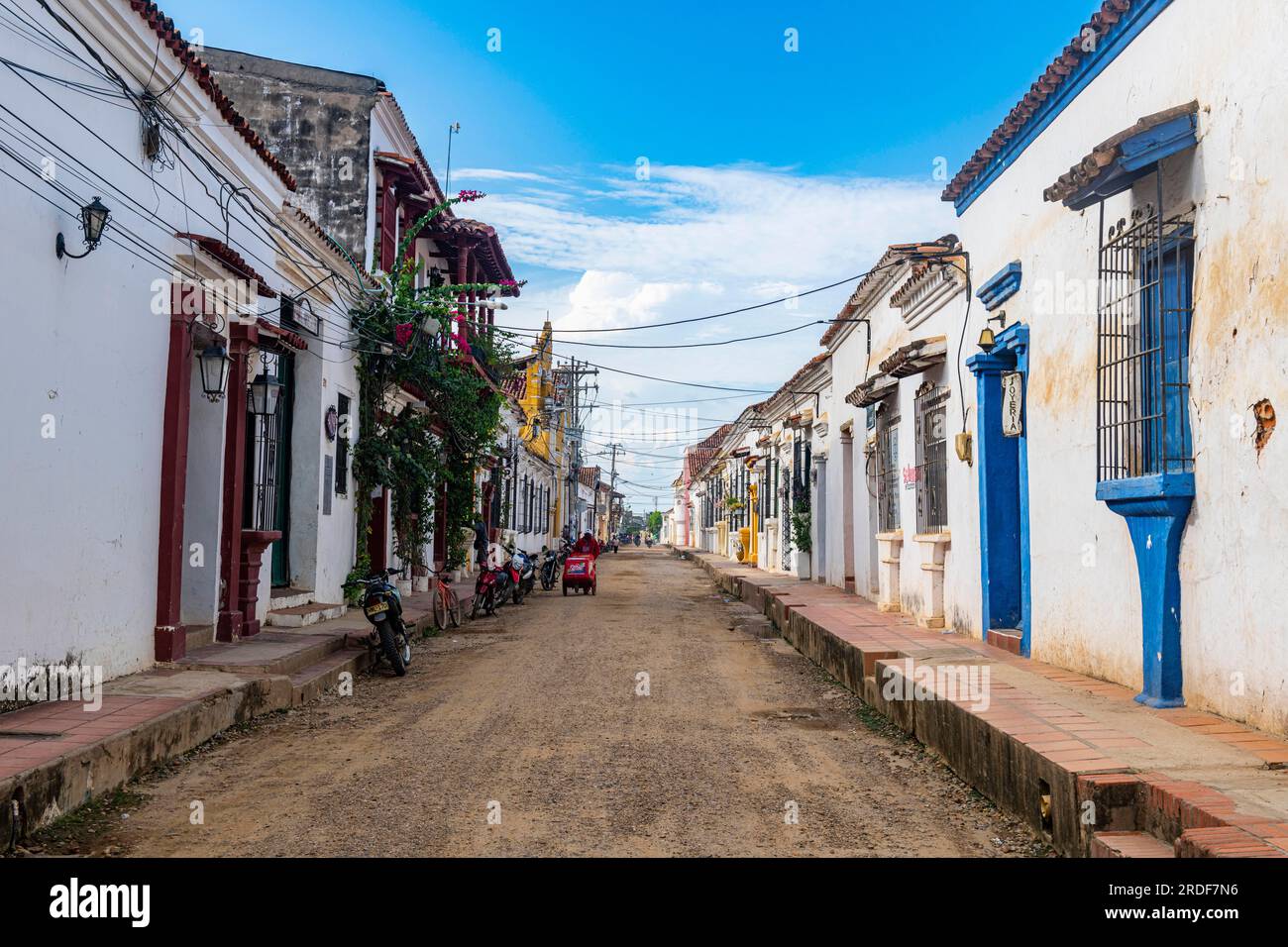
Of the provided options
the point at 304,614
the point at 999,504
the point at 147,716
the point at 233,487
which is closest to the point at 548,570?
the point at 304,614

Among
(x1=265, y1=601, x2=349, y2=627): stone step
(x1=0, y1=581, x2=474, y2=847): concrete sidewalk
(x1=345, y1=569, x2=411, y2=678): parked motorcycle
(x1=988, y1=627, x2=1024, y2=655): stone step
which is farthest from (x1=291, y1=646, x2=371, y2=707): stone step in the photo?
(x1=988, y1=627, x2=1024, y2=655): stone step

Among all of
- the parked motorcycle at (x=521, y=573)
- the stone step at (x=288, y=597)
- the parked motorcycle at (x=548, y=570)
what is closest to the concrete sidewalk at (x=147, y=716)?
the stone step at (x=288, y=597)

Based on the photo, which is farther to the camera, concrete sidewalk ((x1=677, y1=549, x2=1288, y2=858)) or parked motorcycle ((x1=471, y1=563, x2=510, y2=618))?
parked motorcycle ((x1=471, y1=563, x2=510, y2=618))

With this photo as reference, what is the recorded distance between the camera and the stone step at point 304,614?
1170cm

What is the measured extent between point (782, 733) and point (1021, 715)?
75.2 inches

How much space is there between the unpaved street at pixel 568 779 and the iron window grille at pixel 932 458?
2.75m

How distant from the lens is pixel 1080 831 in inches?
175

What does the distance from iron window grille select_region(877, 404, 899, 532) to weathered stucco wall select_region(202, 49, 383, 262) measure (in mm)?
8047

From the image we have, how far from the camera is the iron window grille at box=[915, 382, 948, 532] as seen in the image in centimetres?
1161

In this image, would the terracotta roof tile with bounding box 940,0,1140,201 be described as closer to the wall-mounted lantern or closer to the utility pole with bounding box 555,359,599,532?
the wall-mounted lantern

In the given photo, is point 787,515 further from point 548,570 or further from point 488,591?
point 488,591

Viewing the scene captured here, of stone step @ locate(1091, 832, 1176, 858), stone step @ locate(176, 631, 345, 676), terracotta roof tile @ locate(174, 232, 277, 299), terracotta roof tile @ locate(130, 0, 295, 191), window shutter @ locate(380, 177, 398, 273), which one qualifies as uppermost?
window shutter @ locate(380, 177, 398, 273)
